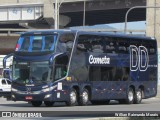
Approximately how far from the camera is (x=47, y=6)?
253 feet

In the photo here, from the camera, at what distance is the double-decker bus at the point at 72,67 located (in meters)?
28.0

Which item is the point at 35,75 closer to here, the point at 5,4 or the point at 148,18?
the point at 148,18

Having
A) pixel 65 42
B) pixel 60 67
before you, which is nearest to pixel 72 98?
pixel 60 67

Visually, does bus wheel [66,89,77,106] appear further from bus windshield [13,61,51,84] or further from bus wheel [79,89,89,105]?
bus windshield [13,61,51,84]

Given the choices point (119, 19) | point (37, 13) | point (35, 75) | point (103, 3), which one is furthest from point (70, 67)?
point (119, 19)

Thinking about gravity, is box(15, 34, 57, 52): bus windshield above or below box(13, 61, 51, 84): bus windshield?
above

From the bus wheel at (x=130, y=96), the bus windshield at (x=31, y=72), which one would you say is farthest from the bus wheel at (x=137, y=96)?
the bus windshield at (x=31, y=72)

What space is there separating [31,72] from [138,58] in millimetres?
7881

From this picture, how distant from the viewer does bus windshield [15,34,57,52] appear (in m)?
28.1

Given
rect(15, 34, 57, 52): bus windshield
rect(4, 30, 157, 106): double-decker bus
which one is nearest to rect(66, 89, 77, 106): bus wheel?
rect(4, 30, 157, 106): double-decker bus

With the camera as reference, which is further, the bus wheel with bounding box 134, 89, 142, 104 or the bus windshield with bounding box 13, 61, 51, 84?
the bus wheel with bounding box 134, 89, 142, 104

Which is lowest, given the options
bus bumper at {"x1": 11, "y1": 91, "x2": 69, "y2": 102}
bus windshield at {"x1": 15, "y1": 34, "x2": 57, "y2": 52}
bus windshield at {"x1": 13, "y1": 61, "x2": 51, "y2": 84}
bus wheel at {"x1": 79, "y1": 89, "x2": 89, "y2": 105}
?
bus wheel at {"x1": 79, "y1": 89, "x2": 89, "y2": 105}

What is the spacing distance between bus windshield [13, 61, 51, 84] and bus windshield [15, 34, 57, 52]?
2.31 feet

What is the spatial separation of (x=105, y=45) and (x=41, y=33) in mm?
4067
